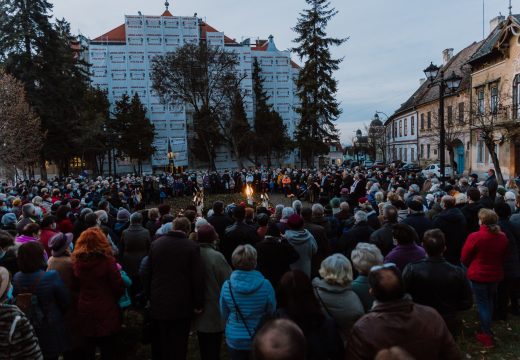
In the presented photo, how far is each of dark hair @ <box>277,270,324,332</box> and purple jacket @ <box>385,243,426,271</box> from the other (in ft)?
6.81

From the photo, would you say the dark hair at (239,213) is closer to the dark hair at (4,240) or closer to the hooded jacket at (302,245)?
the hooded jacket at (302,245)

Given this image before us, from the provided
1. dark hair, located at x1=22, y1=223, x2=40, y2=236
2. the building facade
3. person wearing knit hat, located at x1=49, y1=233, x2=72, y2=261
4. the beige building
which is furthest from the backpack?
the building facade

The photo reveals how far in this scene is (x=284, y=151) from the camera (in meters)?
56.1

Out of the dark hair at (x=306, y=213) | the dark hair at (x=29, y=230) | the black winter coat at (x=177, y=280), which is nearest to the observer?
the black winter coat at (x=177, y=280)

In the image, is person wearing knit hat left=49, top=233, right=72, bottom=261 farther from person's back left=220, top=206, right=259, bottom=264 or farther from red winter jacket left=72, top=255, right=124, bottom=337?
person's back left=220, top=206, right=259, bottom=264

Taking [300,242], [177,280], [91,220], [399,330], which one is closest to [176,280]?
[177,280]

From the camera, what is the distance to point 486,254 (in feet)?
16.7

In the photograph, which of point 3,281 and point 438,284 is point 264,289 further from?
point 3,281

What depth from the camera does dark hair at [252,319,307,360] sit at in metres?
1.77

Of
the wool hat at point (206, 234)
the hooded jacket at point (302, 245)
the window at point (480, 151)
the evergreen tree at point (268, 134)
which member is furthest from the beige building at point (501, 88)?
the evergreen tree at point (268, 134)

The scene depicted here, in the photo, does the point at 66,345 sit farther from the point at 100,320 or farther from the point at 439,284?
the point at 439,284

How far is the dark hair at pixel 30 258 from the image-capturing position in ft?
12.3

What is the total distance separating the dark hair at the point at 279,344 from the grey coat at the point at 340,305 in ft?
4.96

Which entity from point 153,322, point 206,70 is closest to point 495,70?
point 206,70
